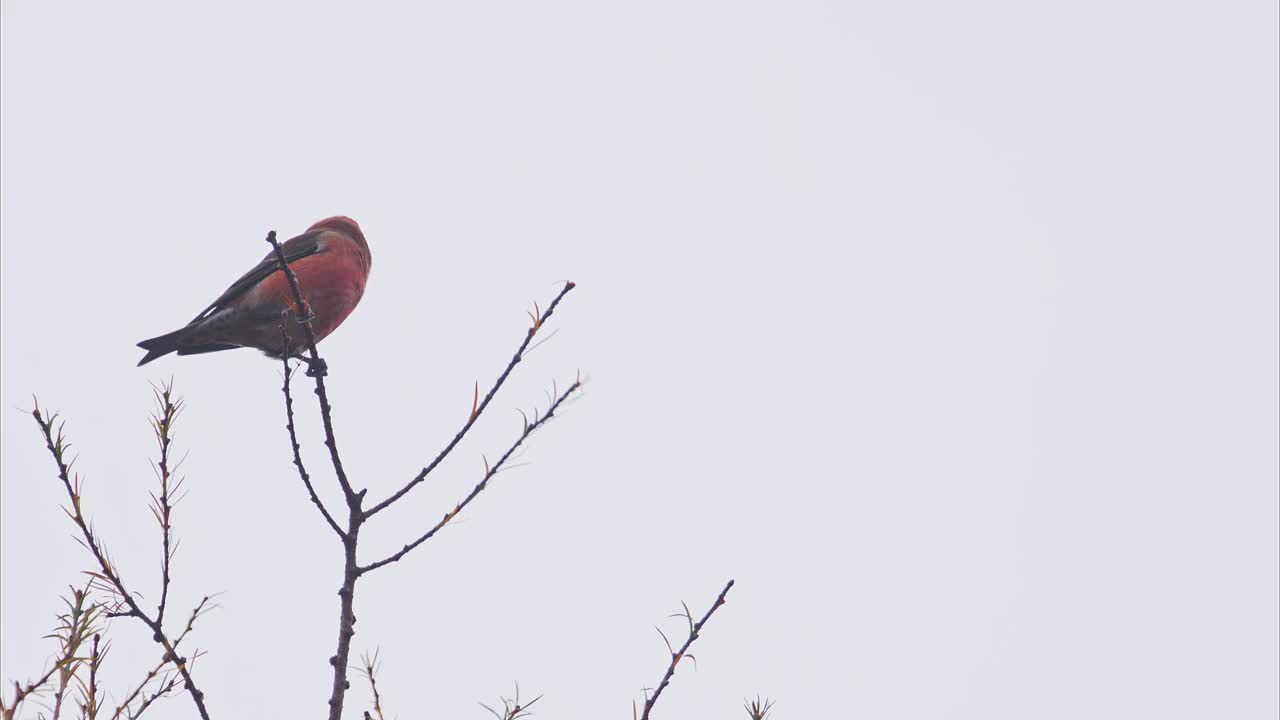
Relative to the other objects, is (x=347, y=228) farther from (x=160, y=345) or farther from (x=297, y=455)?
(x=297, y=455)

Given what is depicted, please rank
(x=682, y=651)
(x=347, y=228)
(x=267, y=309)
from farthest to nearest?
(x=347, y=228), (x=267, y=309), (x=682, y=651)

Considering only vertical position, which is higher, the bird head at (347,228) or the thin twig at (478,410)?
the bird head at (347,228)

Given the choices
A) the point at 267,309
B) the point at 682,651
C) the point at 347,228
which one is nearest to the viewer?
the point at 682,651

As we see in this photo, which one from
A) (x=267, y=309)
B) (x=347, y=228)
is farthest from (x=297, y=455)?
(x=347, y=228)

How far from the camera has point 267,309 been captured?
564cm

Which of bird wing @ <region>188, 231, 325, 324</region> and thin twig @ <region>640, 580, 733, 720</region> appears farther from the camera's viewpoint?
bird wing @ <region>188, 231, 325, 324</region>

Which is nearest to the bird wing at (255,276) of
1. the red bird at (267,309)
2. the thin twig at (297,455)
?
the red bird at (267,309)

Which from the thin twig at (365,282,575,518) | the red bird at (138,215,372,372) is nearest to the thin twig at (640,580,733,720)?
the thin twig at (365,282,575,518)

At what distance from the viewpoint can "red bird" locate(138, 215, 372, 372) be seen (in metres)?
5.64

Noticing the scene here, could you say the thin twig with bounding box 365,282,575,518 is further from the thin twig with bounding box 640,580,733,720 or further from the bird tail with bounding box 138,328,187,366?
the bird tail with bounding box 138,328,187,366

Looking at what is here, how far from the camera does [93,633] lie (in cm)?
216

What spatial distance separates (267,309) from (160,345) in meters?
0.58

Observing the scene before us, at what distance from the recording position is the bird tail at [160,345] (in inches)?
223

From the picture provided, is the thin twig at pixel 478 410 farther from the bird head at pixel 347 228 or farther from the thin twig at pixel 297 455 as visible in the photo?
the bird head at pixel 347 228
